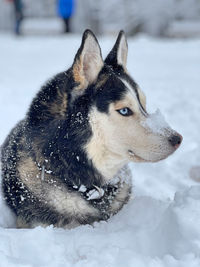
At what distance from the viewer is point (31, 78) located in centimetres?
805

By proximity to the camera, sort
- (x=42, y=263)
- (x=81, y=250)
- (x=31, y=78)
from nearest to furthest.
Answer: (x=42, y=263), (x=81, y=250), (x=31, y=78)

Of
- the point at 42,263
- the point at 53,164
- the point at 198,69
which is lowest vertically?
the point at 198,69

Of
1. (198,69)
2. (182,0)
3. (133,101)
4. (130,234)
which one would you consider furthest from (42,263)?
(182,0)

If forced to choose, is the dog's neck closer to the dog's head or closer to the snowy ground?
the dog's head

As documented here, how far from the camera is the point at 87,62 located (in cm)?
255

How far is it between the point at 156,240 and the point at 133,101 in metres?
0.91

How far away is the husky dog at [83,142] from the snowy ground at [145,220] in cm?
20

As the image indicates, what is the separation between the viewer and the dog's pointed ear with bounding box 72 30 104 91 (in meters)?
2.42

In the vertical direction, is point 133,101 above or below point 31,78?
above

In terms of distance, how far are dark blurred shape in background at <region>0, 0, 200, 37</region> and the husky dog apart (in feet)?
44.5

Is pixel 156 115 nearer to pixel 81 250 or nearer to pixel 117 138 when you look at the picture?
pixel 117 138

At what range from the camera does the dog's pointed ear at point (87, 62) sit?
2424 mm

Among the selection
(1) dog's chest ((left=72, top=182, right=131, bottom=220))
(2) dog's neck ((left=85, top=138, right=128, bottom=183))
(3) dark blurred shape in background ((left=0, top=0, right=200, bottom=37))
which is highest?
(2) dog's neck ((left=85, top=138, right=128, bottom=183))

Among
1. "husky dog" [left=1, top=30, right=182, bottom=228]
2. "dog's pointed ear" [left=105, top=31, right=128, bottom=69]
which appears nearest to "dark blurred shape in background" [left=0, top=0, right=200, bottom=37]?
"dog's pointed ear" [left=105, top=31, right=128, bottom=69]
